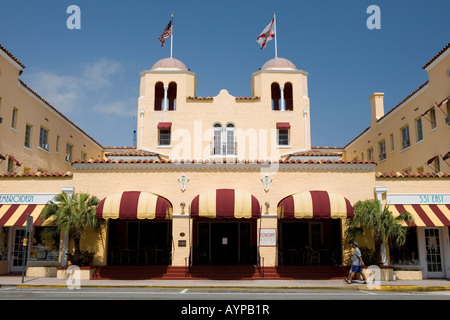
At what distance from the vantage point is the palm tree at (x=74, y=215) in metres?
18.3

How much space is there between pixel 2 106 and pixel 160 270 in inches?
518

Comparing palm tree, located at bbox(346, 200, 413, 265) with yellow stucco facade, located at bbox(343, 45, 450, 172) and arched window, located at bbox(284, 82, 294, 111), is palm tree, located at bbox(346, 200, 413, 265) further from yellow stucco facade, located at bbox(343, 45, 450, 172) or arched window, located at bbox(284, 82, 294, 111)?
arched window, located at bbox(284, 82, 294, 111)

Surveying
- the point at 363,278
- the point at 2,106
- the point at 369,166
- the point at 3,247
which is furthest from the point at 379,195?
the point at 2,106

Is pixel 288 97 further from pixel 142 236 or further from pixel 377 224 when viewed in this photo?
pixel 142 236

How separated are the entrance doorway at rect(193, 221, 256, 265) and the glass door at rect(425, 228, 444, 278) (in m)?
8.64

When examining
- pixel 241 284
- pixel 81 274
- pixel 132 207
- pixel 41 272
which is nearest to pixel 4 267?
pixel 41 272

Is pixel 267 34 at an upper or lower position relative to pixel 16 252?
upper

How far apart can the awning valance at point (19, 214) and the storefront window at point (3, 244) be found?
55.5 inches

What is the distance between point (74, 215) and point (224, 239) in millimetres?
7781

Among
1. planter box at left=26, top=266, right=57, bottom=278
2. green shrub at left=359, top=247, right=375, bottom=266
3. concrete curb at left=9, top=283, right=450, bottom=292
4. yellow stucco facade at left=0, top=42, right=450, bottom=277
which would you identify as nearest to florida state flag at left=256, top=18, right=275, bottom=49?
yellow stucco facade at left=0, top=42, right=450, bottom=277

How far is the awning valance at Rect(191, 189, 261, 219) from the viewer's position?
18.1 meters

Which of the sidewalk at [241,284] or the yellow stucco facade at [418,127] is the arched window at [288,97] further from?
the sidewalk at [241,284]

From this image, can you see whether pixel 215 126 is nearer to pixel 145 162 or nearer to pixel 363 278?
pixel 145 162

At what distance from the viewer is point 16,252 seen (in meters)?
20.6
